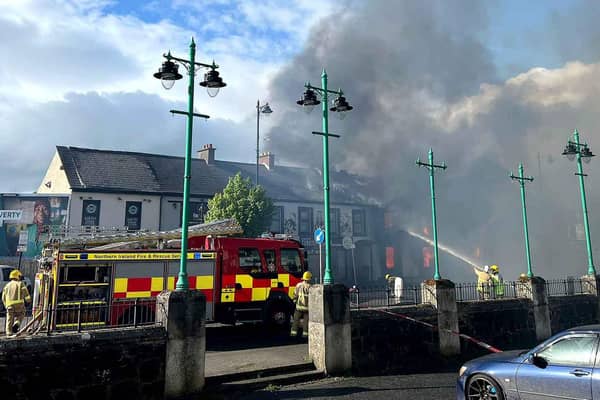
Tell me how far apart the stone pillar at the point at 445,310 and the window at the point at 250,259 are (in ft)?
17.0

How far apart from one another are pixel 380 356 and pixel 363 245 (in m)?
28.9

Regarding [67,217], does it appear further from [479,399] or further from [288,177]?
[479,399]

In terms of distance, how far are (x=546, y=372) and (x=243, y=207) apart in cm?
2339

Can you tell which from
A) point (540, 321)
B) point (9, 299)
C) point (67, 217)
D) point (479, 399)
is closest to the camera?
point (479, 399)

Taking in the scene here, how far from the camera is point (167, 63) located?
8.48 meters

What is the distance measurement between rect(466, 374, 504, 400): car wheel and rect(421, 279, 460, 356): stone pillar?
5.27 metres

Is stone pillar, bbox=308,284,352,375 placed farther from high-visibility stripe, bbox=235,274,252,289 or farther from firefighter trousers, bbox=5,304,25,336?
firefighter trousers, bbox=5,304,25,336

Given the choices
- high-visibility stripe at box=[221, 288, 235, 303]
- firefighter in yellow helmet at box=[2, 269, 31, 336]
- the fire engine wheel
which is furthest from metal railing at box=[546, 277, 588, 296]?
firefighter in yellow helmet at box=[2, 269, 31, 336]

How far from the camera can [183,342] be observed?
798 cm

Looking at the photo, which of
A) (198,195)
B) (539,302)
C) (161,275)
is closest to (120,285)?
(161,275)

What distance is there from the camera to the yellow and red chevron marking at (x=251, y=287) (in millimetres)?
13289

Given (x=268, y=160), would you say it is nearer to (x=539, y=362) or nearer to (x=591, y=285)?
(x=591, y=285)

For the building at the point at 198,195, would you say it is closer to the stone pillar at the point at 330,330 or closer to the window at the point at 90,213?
the window at the point at 90,213

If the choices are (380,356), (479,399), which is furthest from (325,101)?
(479,399)
